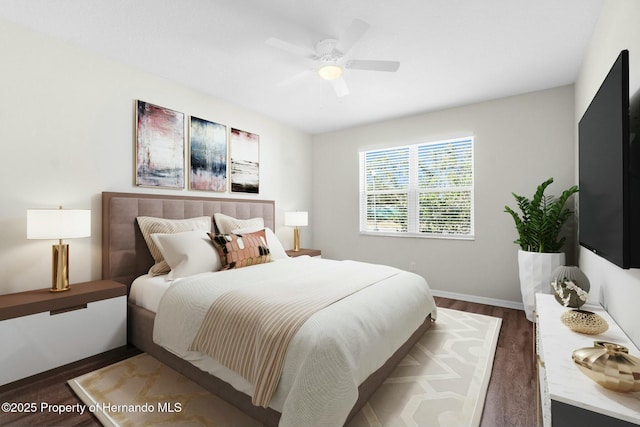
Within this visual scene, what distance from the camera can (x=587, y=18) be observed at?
2158 mm

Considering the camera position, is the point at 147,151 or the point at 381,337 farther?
the point at 147,151

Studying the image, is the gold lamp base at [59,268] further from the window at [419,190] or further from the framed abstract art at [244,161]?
the window at [419,190]

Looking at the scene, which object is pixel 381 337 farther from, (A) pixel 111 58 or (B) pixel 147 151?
(A) pixel 111 58

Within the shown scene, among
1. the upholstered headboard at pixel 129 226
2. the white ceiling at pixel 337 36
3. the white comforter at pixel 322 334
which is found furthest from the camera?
the upholstered headboard at pixel 129 226

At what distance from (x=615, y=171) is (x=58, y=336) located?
3.49 m

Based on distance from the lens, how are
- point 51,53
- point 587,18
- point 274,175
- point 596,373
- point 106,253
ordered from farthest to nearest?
point 274,175
point 106,253
point 51,53
point 587,18
point 596,373

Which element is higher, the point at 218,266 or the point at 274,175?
the point at 274,175

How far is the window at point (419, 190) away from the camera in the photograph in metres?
3.98

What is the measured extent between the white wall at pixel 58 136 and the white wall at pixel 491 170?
123 inches

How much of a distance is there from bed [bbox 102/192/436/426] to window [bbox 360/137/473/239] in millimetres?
1651

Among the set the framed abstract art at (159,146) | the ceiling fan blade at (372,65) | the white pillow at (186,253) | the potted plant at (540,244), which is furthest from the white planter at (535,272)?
the framed abstract art at (159,146)

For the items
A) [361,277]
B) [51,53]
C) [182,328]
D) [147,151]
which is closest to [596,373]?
[361,277]

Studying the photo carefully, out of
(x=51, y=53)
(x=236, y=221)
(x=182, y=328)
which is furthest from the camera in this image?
(x=236, y=221)

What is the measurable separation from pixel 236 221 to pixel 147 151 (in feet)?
3.88
